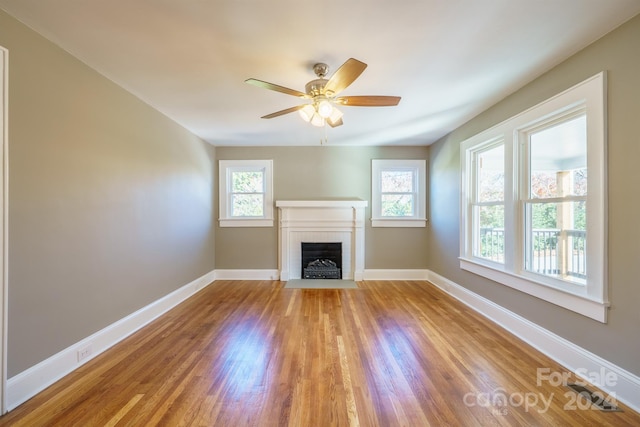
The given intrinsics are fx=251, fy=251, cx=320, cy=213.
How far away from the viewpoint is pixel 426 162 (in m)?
4.66

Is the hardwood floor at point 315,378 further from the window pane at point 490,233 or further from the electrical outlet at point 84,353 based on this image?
the window pane at point 490,233

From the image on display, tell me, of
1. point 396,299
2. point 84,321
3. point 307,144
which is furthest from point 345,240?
point 84,321

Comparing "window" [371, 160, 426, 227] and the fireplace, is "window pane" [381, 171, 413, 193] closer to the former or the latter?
"window" [371, 160, 426, 227]

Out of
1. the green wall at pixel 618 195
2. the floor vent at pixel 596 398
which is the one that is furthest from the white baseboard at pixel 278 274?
the floor vent at pixel 596 398

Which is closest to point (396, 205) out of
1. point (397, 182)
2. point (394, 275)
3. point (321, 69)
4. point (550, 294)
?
point (397, 182)

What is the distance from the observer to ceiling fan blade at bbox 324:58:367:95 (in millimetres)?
1619

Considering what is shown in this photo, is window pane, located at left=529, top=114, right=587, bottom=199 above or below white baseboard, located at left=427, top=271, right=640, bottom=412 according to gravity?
above

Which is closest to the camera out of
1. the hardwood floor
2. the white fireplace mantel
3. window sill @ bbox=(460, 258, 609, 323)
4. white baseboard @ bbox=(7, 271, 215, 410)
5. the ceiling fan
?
the hardwood floor

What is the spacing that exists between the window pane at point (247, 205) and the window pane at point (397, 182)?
233 centimetres

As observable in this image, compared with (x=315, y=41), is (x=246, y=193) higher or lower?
lower

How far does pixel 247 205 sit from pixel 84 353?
9.96ft

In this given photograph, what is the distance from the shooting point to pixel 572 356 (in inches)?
77.8

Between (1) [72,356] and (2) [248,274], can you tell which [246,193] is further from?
(1) [72,356]

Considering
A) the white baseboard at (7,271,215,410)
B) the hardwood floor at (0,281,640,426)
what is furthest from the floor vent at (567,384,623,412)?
the white baseboard at (7,271,215,410)
